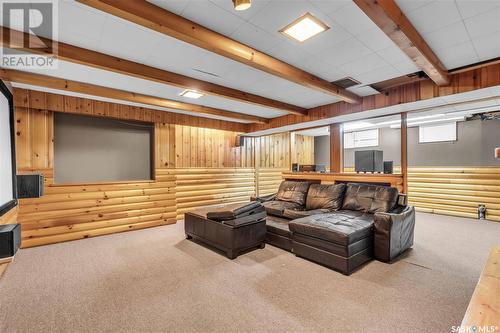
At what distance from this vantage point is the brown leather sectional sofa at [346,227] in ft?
9.05

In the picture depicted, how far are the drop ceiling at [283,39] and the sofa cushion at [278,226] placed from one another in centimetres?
217

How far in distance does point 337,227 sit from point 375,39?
2069 millimetres

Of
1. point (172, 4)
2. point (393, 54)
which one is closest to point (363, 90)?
point (393, 54)

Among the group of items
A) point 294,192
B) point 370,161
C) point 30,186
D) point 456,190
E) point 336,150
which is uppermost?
point 336,150

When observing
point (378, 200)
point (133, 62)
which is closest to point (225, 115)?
point (133, 62)

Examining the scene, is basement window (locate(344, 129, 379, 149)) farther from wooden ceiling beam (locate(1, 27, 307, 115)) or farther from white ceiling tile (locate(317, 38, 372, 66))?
white ceiling tile (locate(317, 38, 372, 66))

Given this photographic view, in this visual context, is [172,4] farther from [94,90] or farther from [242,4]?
[94,90]

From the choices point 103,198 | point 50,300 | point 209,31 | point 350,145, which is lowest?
point 50,300

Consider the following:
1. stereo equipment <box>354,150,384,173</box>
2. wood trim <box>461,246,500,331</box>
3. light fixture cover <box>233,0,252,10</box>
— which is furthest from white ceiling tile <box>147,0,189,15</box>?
stereo equipment <box>354,150,384,173</box>

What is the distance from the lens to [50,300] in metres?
2.21

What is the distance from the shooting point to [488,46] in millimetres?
2422

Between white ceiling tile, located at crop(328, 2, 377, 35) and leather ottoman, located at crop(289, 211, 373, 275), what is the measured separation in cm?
209

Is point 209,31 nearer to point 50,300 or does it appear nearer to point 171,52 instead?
point 171,52

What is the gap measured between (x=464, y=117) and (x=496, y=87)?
11.4 feet
